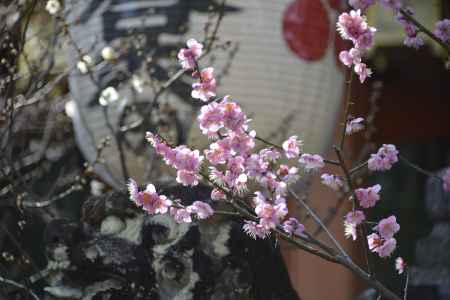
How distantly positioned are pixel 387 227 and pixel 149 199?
49cm

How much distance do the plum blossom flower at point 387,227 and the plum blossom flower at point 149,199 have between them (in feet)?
1.43

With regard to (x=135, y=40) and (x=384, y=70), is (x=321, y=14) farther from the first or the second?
(x=384, y=70)

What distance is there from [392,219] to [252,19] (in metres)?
1.07

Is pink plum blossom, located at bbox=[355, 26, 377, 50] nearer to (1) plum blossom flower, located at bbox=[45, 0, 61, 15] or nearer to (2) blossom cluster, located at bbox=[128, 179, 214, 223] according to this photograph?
(2) blossom cluster, located at bbox=[128, 179, 214, 223]

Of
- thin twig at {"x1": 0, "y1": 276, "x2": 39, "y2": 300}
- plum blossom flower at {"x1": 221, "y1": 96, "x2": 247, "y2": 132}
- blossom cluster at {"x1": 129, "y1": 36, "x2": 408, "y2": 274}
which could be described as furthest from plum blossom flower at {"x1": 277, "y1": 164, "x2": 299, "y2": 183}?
thin twig at {"x1": 0, "y1": 276, "x2": 39, "y2": 300}

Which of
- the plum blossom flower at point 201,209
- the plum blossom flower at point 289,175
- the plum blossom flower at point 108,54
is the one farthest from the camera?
the plum blossom flower at point 108,54

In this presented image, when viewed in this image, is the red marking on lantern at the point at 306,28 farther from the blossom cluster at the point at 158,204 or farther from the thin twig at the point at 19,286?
the thin twig at the point at 19,286

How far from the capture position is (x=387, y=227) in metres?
1.75

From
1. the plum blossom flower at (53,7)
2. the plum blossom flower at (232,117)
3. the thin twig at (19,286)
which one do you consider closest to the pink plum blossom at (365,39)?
the plum blossom flower at (232,117)

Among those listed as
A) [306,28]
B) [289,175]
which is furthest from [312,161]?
[306,28]

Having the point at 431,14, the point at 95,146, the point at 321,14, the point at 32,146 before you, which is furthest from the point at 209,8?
the point at 431,14

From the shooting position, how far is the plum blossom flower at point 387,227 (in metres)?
1.75

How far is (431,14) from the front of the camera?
215 inches

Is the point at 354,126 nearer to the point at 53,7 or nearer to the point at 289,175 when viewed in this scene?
the point at 289,175
